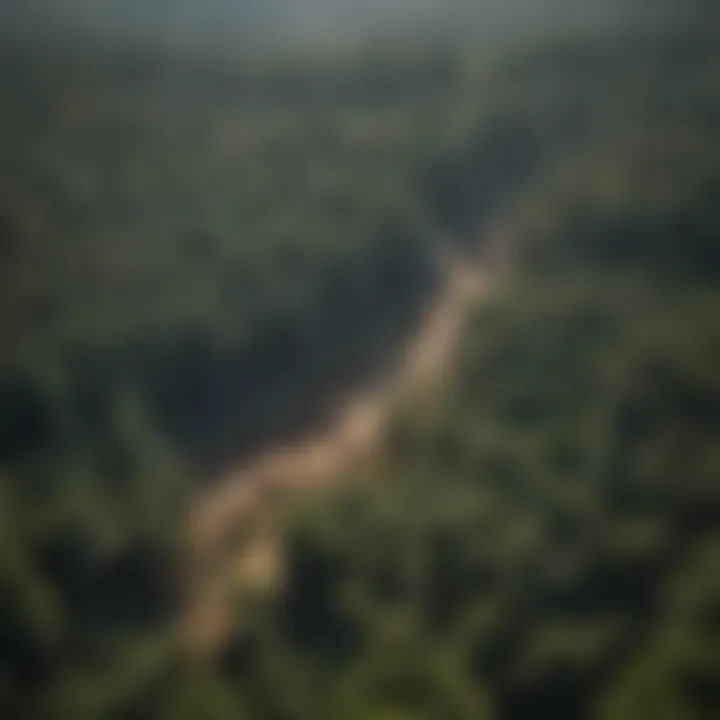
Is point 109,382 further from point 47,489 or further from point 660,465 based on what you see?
point 660,465

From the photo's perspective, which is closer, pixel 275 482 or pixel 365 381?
pixel 275 482

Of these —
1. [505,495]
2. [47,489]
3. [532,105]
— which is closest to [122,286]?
[47,489]

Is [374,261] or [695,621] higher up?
[374,261]

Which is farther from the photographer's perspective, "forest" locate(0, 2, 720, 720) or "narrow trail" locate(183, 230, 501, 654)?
"narrow trail" locate(183, 230, 501, 654)

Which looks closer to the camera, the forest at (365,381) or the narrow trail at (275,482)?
the forest at (365,381)
